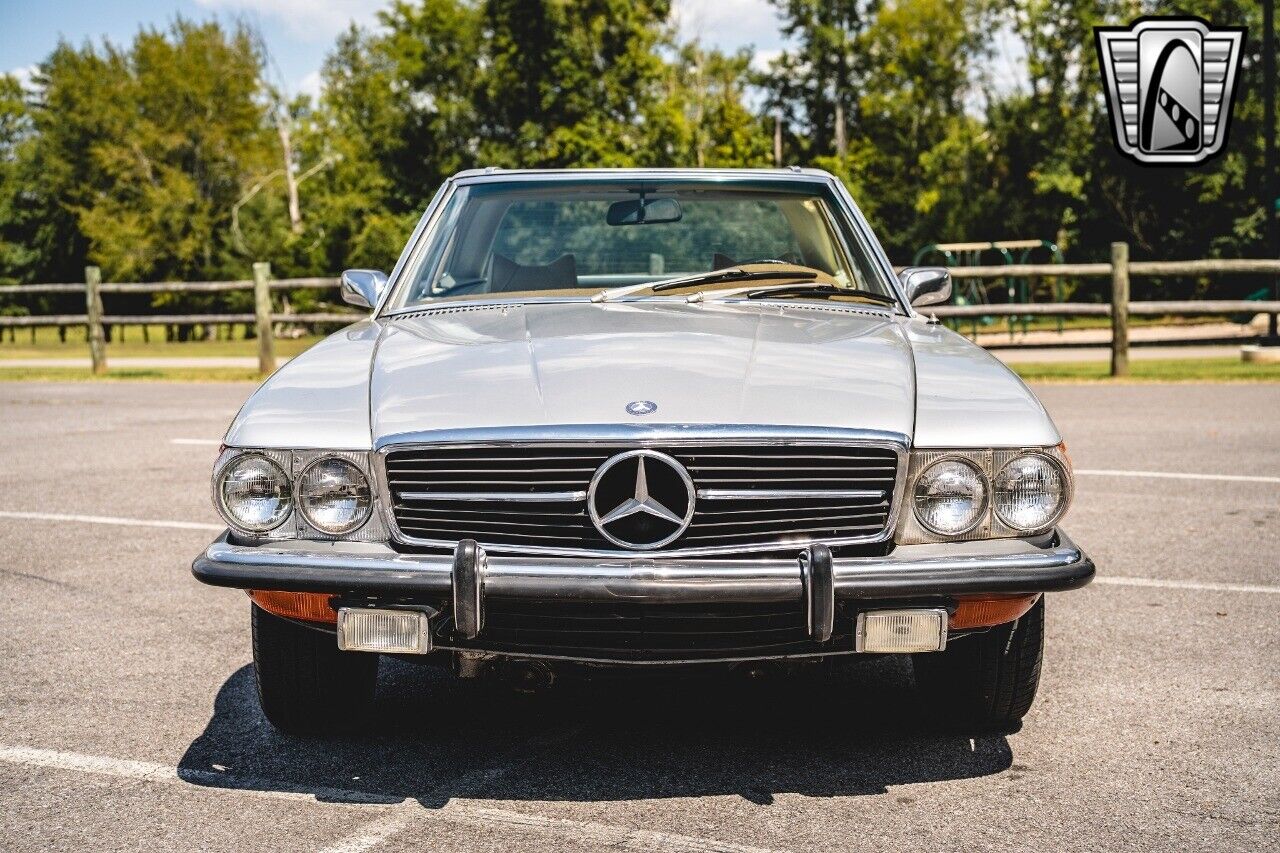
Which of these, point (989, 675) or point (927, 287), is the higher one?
point (927, 287)

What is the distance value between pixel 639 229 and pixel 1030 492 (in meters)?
2.17

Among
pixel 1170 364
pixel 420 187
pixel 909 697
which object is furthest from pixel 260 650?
pixel 420 187

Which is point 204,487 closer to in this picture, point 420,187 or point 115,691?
point 115,691

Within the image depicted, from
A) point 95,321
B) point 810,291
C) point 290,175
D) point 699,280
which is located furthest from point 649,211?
point 290,175

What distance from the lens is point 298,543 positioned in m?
3.32

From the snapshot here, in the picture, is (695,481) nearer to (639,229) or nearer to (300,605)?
(300,605)

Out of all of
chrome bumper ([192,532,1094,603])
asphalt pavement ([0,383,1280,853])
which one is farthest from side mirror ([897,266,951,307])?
chrome bumper ([192,532,1094,603])

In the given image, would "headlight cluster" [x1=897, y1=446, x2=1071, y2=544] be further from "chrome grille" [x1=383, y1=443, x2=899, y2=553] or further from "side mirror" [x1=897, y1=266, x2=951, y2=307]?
"side mirror" [x1=897, y1=266, x2=951, y2=307]

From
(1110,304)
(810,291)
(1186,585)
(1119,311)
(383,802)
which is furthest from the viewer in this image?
(1110,304)

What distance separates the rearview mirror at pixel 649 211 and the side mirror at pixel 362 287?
876mm

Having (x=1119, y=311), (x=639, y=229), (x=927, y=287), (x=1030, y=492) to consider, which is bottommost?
(x=1119, y=311)

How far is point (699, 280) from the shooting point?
179 inches

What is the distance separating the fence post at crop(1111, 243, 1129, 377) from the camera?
1583 cm

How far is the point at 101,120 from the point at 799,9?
29477 millimetres
